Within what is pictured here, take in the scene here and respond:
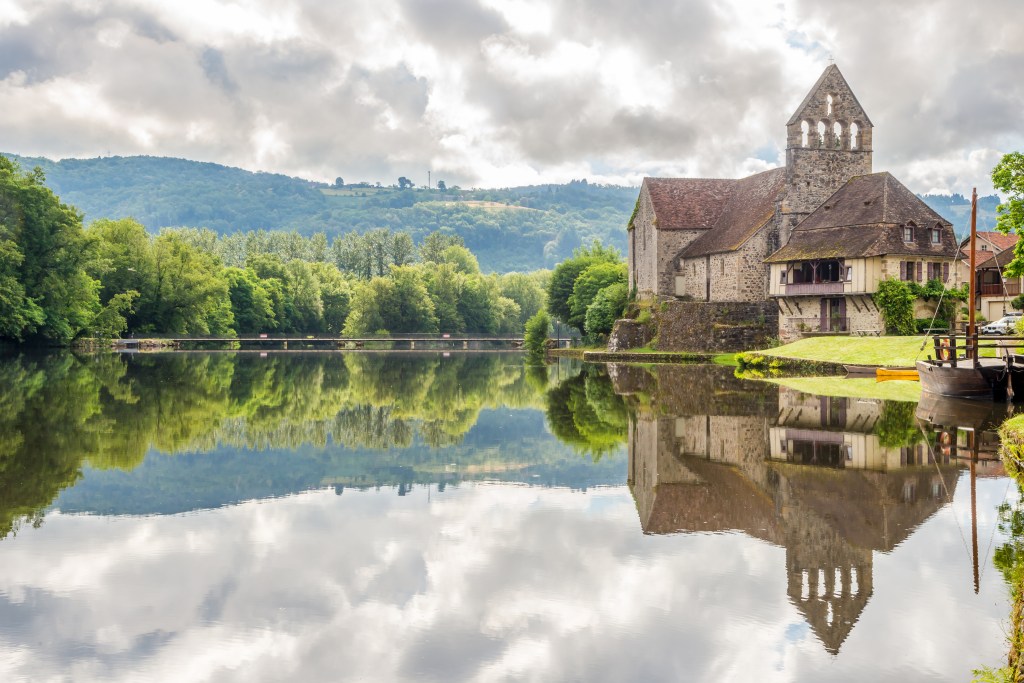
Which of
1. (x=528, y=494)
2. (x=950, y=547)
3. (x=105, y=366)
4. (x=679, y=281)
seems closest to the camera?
(x=950, y=547)

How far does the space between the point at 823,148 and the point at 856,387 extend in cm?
3028

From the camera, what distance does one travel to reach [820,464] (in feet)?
59.3

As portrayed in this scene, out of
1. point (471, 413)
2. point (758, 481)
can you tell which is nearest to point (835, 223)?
point (471, 413)

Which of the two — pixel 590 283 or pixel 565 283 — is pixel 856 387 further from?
pixel 565 283

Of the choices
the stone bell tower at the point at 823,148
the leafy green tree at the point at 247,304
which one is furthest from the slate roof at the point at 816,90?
the leafy green tree at the point at 247,304

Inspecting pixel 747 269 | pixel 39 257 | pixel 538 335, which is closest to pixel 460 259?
pixel 538 335

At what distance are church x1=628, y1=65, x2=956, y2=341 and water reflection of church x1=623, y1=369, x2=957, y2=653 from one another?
30429 millimetres

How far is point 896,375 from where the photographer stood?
41.2 m

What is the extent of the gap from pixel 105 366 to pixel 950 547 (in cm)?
5161

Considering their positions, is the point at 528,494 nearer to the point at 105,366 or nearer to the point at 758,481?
the point at 758,481

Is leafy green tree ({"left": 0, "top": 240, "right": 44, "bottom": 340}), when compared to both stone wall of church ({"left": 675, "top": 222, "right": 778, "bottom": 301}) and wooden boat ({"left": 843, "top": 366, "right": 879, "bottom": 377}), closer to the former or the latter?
stone wall of church ({"left": 675, "top": 222, "right": 778, "bottom": 301})

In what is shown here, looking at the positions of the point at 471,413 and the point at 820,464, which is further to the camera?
the point at 471,413

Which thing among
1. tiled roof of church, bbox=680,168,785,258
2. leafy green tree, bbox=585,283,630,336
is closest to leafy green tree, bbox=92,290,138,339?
leafy green tree, bbox=585,283,630,336

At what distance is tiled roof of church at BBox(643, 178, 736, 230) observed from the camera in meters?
71.7
